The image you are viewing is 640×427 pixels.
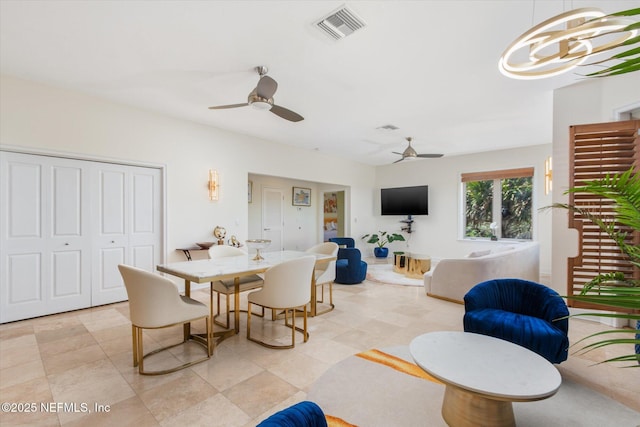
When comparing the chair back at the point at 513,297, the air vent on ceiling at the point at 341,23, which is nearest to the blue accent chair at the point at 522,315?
the chair back at the point at 513,297

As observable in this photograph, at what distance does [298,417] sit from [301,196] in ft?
25.4

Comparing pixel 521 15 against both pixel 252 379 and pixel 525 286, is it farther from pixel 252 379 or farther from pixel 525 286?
pixel 252 379

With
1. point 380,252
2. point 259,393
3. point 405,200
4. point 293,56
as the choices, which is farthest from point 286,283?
point 405,200

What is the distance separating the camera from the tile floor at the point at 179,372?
196 cm

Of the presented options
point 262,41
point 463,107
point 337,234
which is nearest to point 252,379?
A: point 262,41

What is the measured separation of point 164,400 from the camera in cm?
207

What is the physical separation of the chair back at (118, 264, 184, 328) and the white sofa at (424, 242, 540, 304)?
3.50 m

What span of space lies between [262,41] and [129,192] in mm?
2972

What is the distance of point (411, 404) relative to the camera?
2012 mm

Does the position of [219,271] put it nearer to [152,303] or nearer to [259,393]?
[152,303]

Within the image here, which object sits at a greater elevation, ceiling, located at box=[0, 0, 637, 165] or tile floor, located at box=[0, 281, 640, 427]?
ceiling, located at box=[0, 0, 637, 165]

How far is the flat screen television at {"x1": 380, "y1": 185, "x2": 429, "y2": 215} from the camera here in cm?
769

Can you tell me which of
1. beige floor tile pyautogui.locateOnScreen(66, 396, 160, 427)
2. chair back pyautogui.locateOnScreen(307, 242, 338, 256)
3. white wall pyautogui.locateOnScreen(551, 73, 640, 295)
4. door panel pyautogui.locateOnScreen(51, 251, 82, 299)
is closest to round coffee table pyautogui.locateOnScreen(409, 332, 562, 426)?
beige floor tile pyautogui.locateOnScreen(66, 396, 160, 427)

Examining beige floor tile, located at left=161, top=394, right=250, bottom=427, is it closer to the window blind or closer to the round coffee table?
the round coffee table
